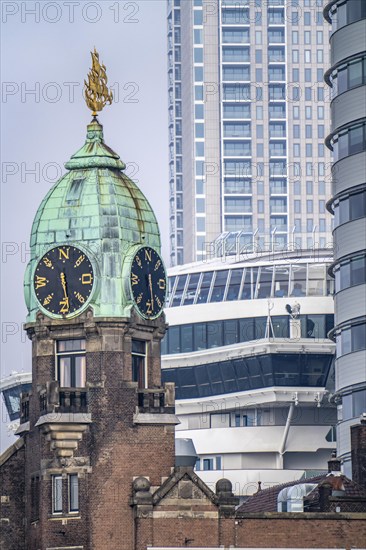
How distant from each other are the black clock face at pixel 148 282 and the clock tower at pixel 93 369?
0.13ft

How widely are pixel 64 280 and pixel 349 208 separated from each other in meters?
49.2

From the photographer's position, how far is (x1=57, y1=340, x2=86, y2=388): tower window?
94375 millimetres

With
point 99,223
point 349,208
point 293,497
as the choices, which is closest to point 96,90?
point 99,223

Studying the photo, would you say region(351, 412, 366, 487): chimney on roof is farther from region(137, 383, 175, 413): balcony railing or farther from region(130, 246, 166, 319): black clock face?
region(137, 383, 175, 413): balcony railing

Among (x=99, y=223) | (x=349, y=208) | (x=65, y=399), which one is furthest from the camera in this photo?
(x=349, y=208)

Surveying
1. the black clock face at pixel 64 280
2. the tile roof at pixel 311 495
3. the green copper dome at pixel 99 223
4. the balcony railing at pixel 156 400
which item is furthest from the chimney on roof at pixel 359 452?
the black clock face at pixel 64 280

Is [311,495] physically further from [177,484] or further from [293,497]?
[177,484]

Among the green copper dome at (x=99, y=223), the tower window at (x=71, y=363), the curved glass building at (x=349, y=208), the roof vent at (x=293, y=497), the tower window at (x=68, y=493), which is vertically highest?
the curved glass building at (x=349, y=208)

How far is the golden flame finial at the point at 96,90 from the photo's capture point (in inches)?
3868

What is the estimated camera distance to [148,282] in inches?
3765

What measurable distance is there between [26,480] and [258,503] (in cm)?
2277

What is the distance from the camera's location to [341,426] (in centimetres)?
14275

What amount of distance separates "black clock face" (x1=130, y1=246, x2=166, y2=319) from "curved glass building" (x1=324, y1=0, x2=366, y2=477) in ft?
146

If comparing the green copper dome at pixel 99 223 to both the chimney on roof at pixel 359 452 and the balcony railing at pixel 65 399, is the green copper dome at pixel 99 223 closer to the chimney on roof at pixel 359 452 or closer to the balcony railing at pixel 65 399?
the balcony railing at pixel 65 399
